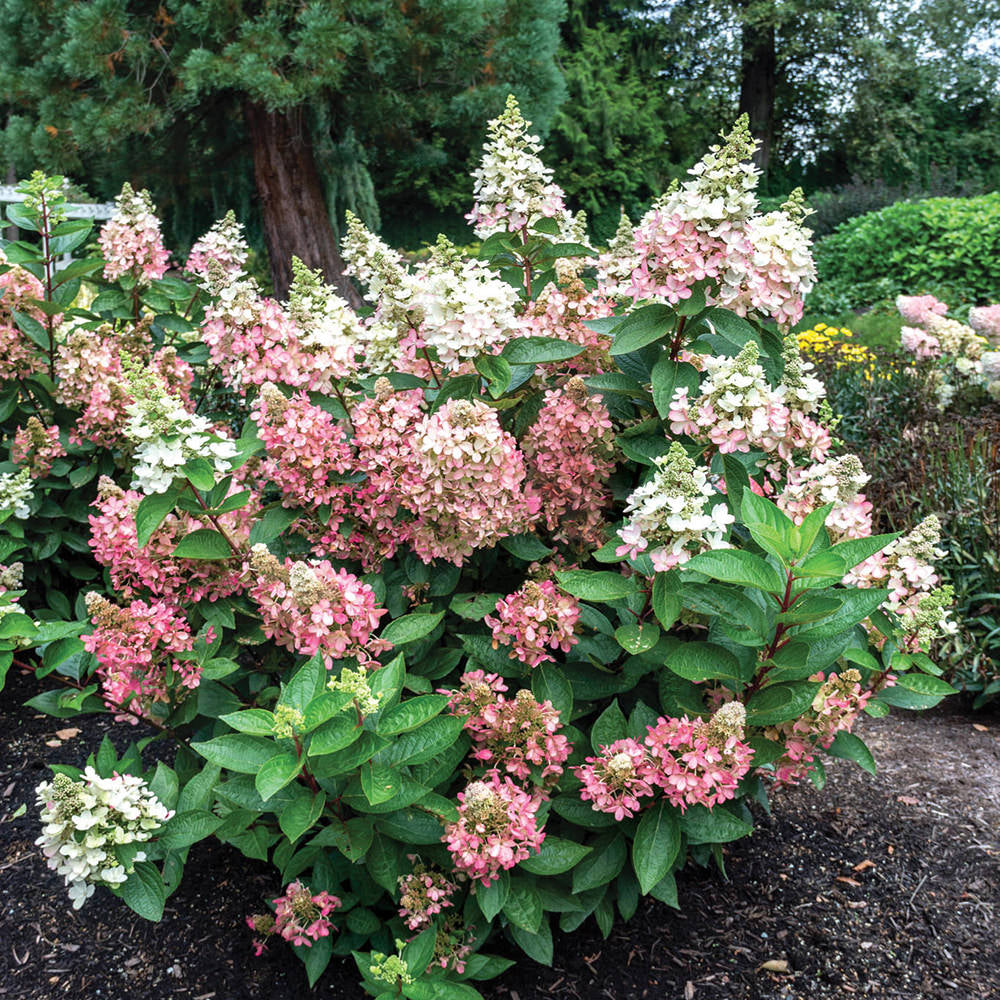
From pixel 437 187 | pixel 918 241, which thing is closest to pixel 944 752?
pixel 918 241

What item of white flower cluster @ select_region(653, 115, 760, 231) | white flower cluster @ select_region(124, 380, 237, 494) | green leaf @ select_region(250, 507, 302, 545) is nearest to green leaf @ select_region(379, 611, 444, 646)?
green leaf @ select_region(250, 507, 302, 545)

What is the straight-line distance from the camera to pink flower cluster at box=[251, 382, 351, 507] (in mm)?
1797

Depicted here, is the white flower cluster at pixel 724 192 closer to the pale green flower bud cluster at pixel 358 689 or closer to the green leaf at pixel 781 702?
the green leaf at pixel 781 702

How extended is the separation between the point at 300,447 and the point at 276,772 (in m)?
0.70

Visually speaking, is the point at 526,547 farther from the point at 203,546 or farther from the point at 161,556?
the point at 161,556

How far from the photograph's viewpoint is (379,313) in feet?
6.89

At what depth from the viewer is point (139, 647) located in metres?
1.78

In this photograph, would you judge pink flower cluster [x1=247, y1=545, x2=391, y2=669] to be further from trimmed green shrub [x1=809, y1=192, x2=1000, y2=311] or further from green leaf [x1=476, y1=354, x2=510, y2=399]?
trimmed green shrub [x1=809, y1=192, x2=1000, y2=311]

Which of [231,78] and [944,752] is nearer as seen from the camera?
[944,752]

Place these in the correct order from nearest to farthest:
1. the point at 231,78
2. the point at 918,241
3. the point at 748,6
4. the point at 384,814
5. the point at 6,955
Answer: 1. the point at 384,814
2. the point at 6,955
3. the point at 231,78
4. the point at 918,241
5. the point at 748,6

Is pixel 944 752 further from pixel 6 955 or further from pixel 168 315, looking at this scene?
pixel 168 315

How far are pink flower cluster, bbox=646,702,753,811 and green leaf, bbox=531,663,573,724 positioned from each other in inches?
7.7

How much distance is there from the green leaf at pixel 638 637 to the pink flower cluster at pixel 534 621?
0.12 metres

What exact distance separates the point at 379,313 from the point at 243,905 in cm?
148
